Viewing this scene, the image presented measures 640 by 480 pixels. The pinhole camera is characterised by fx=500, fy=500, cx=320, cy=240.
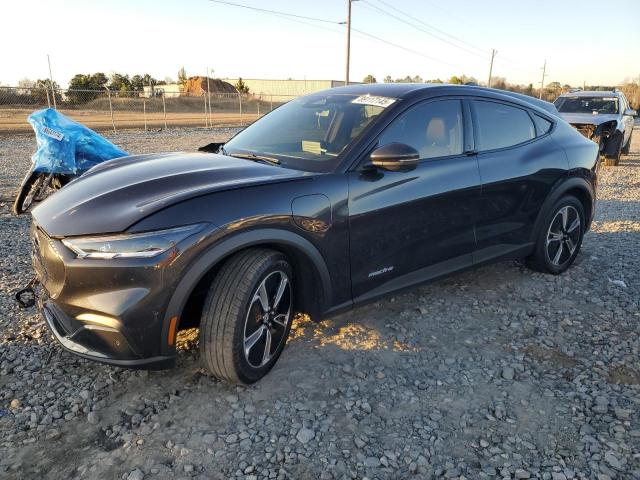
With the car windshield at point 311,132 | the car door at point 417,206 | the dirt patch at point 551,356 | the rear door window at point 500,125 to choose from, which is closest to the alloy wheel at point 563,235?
the rear door window at point 500,125

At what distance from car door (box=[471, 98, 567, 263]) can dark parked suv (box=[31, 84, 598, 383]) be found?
0.05 feet

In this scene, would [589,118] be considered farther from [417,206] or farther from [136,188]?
[136,188]

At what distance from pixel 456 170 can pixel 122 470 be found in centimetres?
282

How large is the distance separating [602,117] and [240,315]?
12422 millimetres

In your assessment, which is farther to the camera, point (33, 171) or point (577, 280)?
point (33, 171)

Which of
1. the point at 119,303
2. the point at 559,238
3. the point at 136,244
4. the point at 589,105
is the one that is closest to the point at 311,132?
the point at 136,244

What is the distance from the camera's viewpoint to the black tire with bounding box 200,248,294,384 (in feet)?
8.59

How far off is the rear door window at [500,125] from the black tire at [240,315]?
2063mm

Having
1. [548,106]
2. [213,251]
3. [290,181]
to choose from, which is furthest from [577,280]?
[213,251]

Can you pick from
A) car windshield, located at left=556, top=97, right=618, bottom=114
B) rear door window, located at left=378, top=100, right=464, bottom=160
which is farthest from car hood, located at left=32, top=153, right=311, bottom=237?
car windshield, located at left=556, top=97, right=618, bottom=114

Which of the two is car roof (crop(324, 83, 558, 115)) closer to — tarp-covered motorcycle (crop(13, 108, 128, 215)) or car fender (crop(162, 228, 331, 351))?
car fender (crop(162, 228, 331, 351))

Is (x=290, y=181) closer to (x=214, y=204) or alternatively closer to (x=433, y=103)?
(x=214, y=204)

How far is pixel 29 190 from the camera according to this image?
6.30 meters

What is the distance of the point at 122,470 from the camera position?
89.1 inches
